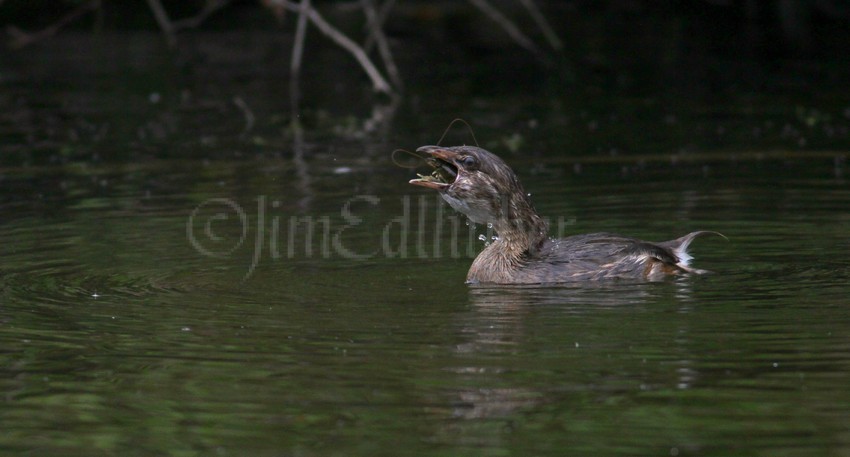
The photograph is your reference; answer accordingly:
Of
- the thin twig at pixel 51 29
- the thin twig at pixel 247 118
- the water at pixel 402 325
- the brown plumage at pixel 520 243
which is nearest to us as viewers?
the water at pixel 402 325

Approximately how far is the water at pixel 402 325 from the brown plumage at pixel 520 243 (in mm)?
282

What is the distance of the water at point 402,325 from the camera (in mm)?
6805

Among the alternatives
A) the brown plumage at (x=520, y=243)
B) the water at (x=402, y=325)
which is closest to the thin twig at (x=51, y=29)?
the water at (x=402, y=325)

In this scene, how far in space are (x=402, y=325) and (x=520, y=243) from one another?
2.23m

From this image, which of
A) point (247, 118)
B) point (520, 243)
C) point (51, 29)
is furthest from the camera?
point (247, 118)

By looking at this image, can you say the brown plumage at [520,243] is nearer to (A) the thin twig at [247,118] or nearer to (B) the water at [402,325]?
(B) the water at [402,325]

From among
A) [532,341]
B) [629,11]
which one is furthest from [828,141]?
[629,11]

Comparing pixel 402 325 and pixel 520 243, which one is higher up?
pixel 520 243

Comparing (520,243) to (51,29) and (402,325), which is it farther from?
(51,29)

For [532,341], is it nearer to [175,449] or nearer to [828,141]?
[175,449]

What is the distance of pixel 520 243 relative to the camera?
35.8 ft

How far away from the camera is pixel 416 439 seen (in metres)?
6.62

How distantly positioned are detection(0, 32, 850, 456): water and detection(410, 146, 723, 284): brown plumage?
28 centimetres

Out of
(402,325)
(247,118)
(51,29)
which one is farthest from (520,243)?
(51,29)
